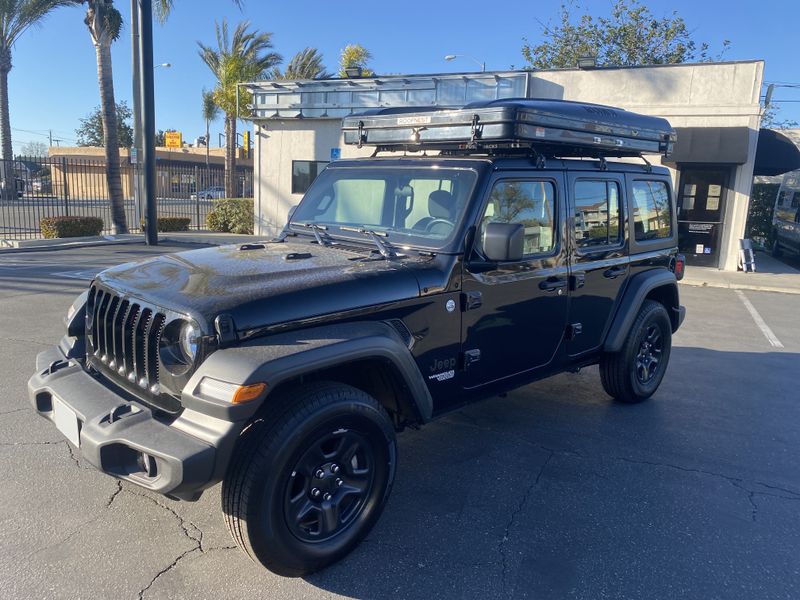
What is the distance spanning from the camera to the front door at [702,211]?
1464cm

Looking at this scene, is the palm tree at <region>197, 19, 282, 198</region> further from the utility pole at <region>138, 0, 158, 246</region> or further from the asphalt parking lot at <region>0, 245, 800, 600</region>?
the asphalt parking lot at <region>0, 245, 800, 600</region>

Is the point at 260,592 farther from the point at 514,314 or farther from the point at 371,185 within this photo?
the point at 371,185

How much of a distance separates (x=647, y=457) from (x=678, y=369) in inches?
105

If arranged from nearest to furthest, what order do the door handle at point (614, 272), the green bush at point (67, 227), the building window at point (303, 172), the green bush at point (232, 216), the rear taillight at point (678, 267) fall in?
the door handle at point (614, 272), the rear taillight at point (678, 267), the green bush at point (67, 227), the building window at point (303, 172), the green bush at point (232, 216)

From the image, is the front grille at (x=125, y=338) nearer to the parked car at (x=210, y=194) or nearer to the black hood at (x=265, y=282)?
→ the black hood at (x=265, y=282)

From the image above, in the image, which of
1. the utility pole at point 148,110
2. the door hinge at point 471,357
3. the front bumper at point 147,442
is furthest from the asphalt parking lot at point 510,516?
the utility pole at point 148,110

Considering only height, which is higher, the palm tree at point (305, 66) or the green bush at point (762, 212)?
the palm tree at point (305, 66)

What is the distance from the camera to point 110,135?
1781cm

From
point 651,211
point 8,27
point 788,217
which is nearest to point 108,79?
point 8,27

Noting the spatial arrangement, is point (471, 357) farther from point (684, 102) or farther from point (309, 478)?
point (684, 102)

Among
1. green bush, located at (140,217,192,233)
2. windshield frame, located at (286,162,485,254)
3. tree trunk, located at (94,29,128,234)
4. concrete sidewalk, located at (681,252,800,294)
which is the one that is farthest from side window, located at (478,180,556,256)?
green bush, located at (140,217,192,233)

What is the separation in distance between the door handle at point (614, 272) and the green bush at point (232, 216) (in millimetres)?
16925

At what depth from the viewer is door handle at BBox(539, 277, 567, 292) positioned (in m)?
4.07

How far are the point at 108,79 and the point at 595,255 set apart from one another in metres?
17.4
